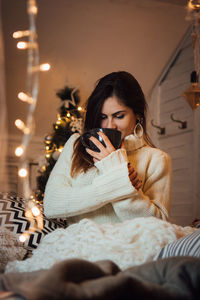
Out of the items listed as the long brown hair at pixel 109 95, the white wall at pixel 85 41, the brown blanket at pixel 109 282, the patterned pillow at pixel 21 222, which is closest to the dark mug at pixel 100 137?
the long brown hair at pixel 109 95

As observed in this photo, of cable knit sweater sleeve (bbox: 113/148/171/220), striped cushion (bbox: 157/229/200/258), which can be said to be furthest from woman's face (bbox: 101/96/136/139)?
striped cushion (bbox: 157/229/200/258)

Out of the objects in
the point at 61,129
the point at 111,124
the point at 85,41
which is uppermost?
the point at 85,41

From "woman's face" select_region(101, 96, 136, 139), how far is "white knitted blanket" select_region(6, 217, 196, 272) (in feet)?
1.96

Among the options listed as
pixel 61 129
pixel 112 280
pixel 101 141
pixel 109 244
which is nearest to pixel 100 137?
pixel 101 141

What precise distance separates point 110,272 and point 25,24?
1993mm

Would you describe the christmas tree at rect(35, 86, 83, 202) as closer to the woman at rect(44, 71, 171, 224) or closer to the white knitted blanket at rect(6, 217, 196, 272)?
the woman at rect(44, 71, 171, 224)

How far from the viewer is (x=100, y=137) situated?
44.6 inches

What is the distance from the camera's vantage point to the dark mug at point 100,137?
1.13 metres

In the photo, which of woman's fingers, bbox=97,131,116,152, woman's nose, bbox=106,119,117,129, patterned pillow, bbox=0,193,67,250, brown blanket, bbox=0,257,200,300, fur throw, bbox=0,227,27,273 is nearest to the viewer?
brown blanket, bbox=0,257,200,300

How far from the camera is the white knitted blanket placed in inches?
26.0

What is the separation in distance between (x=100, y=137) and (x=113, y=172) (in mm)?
128

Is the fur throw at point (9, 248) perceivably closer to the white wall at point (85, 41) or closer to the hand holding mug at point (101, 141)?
the hand holding mug at point (101, 141)

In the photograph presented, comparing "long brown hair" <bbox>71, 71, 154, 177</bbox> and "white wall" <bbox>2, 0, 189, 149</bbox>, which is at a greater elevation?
"white wall" <bbox>2, 0, 189, 149</bbox>

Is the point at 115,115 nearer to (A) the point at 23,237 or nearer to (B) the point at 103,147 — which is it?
(B) the point at 103,147
